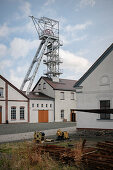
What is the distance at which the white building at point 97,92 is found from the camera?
16.0 metres

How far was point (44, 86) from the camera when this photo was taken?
40281 mm

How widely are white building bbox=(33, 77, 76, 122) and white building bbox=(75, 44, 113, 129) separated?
2047cm

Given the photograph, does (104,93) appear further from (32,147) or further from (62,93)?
(62,93)

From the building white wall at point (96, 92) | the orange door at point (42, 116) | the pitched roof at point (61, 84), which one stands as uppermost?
the pitched roof at point (61, 84)

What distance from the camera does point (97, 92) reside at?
16609 mm

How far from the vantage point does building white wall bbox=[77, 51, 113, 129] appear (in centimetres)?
1603

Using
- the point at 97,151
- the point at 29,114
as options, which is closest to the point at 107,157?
the point at 97,151

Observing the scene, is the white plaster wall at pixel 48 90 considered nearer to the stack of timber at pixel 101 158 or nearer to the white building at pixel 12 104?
the white building at pixel 12 104

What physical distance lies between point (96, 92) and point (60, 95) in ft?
73.3

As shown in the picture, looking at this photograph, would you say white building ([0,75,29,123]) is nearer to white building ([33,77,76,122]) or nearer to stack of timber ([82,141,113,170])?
white building ([33,77,76,122])

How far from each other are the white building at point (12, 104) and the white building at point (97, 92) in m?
17.2

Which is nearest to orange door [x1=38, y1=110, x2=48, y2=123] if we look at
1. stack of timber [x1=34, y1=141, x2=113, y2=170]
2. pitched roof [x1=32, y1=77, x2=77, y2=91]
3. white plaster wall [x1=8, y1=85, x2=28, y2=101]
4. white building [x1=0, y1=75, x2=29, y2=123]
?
white building [x1=0, y1=75, x2=29, y2=123]

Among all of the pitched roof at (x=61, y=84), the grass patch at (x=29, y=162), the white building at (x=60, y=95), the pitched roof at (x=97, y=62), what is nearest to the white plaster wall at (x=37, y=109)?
the white building at (x=60, y=95)

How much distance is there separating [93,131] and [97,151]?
936 cm
